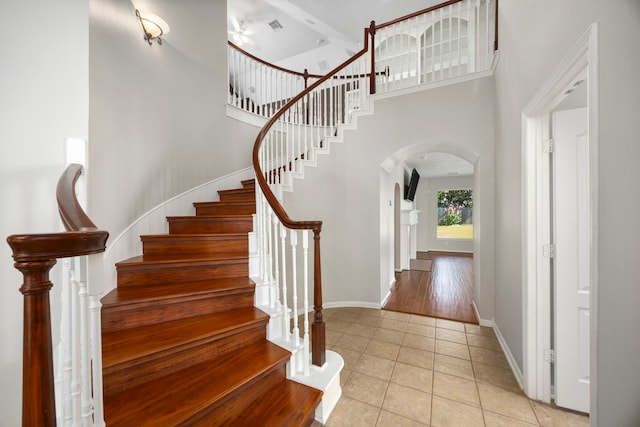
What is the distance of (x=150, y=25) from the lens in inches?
98.4

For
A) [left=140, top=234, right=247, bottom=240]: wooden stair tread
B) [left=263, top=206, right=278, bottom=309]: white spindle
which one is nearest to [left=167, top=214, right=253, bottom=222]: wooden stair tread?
[left=140, top=234, right=247, bottom=240]: wooden stair tread

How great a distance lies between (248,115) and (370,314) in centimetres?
349

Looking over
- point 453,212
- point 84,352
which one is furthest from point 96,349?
point 453,212

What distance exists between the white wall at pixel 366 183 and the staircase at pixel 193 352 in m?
1.56

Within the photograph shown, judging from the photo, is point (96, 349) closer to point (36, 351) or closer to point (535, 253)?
point (36, 351)

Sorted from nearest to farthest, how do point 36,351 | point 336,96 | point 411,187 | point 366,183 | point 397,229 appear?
1. point 36,351
2. point 366,183
3. point 336,96
4. point 397,229
5. point 411,187

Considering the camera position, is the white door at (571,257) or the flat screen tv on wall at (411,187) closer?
the white door at (571,257)

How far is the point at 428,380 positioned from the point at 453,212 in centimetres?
821

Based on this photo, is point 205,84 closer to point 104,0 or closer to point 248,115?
point 248,115

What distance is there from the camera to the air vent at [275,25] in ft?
16.9

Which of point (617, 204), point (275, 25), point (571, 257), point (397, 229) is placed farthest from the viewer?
point (397, 229)

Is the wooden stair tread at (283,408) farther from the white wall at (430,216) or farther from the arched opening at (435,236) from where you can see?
the white wall at (430,216)

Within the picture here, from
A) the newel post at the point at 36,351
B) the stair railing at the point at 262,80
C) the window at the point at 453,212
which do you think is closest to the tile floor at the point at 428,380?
the newel post at the point at 36,351

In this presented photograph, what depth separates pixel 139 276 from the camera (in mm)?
1964
